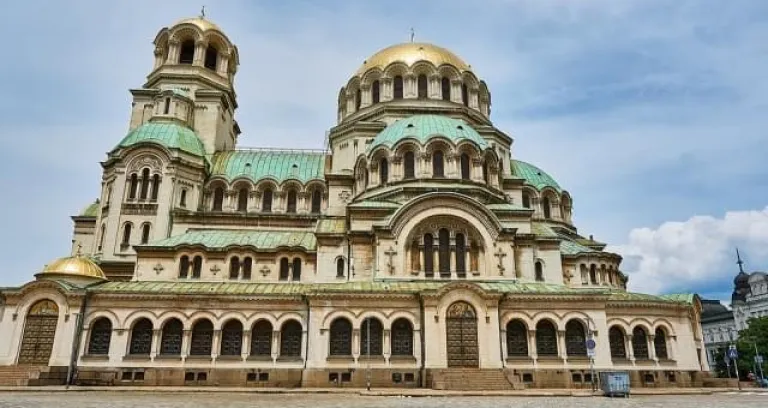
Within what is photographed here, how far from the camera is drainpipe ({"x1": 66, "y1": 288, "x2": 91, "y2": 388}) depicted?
2636cm

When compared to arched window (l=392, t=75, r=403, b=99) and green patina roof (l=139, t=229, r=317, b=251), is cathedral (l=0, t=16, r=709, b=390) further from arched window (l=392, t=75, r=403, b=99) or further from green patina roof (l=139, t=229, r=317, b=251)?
arched window (l=392, t=75, r=403, b=99)

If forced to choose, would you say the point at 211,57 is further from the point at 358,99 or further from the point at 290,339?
the point at 290,339

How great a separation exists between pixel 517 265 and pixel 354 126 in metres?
16.5

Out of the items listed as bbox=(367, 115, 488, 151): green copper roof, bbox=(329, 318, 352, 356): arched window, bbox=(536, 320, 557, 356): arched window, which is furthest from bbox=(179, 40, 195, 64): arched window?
bbox=(536, 320, 557, 356): arched window

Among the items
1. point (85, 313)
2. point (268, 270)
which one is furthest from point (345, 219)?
point (85, 313)

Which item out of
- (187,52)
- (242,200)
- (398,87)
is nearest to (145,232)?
(242,200)

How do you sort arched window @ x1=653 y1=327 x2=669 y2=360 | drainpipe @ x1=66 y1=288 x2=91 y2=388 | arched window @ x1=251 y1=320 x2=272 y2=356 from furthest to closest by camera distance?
arched window @ x1=653 y1=327 x2=669 y2=360, arched window @ x1=251 y1=320 x2=272 y2=356, drainpipe @ x1=66 y1=288 x2=91 y2=388

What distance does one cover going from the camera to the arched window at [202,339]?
27.8m

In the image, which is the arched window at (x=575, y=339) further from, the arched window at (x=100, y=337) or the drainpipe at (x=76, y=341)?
the drainpipe at (x=76, y=341)

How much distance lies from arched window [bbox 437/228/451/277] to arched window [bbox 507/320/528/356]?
4510mm

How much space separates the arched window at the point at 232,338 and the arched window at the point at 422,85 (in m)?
23.1

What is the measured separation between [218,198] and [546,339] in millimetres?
25505

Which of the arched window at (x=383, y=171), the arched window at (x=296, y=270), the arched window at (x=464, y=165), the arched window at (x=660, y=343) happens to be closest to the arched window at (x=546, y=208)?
the arched window at (x=464, y=165)

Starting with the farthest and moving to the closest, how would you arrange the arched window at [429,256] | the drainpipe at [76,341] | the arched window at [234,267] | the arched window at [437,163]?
the arched window at [437,163] < the arched window at [234,267] < the arched window at [429,256] < the drainpipe at [76,341]
